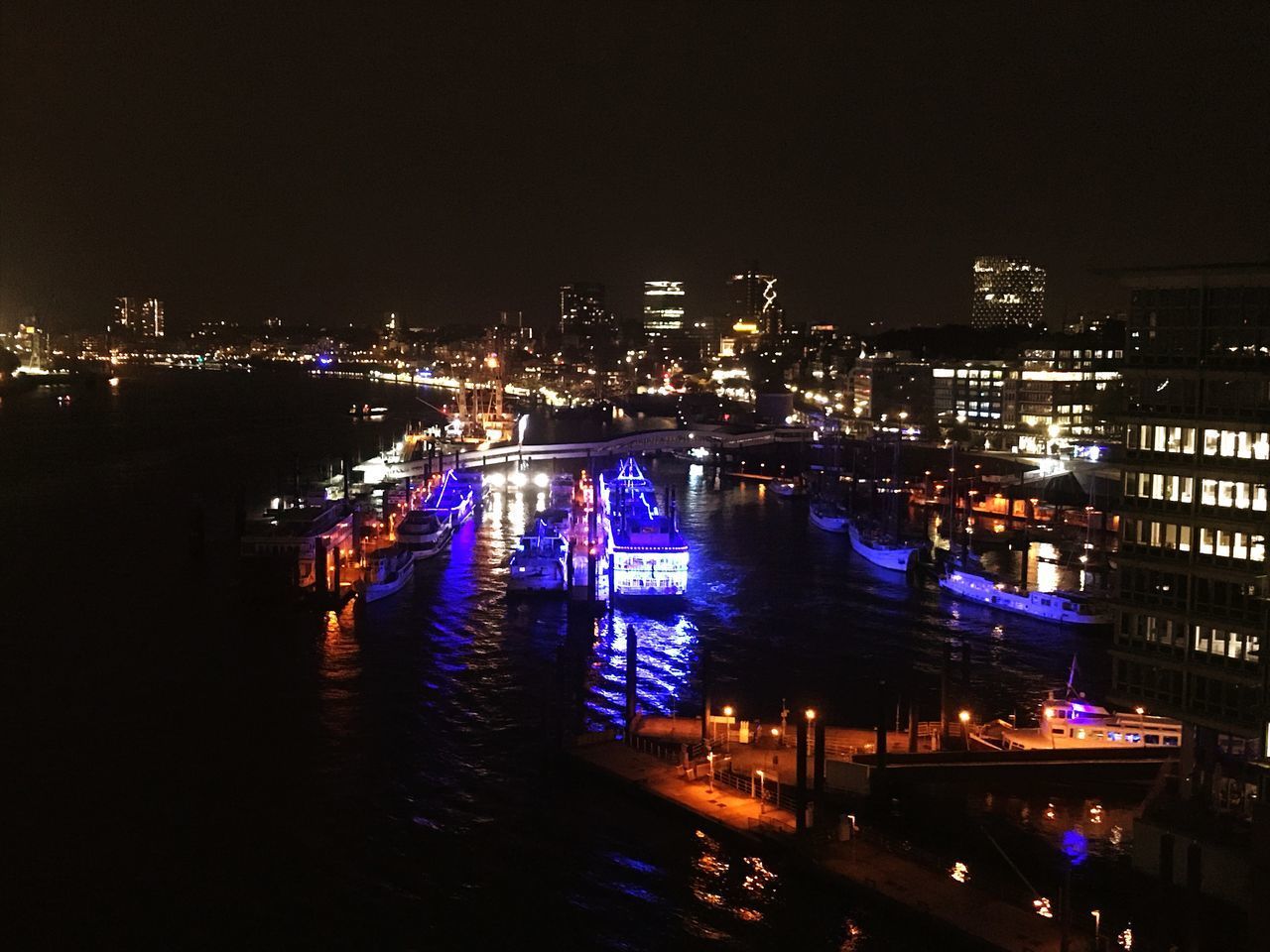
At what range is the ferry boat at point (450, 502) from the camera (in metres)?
40.4

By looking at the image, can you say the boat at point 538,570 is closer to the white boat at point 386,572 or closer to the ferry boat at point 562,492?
the white boat at point 386,572

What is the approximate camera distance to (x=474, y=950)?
1366cm

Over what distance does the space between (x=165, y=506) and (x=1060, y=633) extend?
33.4 m

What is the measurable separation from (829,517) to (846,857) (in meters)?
28.9

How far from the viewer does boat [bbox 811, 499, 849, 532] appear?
42375 millimetres

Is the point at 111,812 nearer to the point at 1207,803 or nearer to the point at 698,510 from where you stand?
the point at 1207,803

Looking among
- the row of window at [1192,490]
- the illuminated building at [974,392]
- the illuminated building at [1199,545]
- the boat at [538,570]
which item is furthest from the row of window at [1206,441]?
the illuminated building at [974,392]

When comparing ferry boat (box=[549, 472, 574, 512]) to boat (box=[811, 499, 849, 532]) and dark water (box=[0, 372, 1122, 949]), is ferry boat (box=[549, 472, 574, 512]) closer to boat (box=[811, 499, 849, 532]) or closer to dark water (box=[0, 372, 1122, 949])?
dark water (box=[0, 372, 1122, 949])

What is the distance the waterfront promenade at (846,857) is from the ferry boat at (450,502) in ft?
71.9

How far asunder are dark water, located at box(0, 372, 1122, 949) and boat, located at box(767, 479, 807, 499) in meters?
10.8

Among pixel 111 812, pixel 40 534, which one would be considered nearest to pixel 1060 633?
pixel 111 812

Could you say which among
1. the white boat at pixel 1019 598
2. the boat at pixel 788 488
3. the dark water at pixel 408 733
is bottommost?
the dark water at pixel 408 733

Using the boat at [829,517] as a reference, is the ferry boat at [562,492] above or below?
above

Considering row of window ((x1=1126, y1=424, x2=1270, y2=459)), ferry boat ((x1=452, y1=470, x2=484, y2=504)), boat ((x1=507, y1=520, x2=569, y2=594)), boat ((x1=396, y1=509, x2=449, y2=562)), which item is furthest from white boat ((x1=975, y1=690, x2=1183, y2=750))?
ferry boat ((x1=452, y1=470, x2=484, y2=504))
